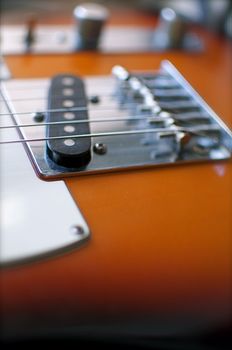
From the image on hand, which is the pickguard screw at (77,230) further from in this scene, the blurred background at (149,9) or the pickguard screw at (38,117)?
the blurred background at (149,9)

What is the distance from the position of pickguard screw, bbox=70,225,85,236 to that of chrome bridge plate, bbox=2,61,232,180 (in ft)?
0.23

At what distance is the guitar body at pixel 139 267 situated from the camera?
38cm

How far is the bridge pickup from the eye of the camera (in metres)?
0.50

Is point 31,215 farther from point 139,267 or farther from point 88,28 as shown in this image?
point 88,28

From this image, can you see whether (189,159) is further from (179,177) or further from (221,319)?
(221,319)

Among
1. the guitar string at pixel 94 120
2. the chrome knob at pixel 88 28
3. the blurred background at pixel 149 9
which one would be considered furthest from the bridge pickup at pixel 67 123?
the blurred background at pixel 149 9

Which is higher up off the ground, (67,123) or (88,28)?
(88,28)

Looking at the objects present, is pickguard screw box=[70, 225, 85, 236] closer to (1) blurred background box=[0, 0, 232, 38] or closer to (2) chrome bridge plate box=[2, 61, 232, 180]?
(2) chrome bridge plate box=[2, 61, 232, 180]

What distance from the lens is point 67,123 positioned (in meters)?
0.54

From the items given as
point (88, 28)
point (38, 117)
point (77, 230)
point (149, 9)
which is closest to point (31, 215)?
Answer: point (77, 230)

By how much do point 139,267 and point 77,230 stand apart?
63mm

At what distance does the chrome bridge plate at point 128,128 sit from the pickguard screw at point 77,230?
0.07m

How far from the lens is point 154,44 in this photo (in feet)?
2.66

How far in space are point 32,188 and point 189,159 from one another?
0.19 metres
